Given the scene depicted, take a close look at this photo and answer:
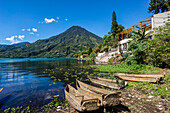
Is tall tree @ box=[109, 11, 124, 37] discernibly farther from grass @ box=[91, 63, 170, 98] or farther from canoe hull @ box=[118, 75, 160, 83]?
canoe hull @ box=[118, 75, 160, 83]

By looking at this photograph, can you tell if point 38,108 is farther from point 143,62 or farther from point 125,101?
point 143,62

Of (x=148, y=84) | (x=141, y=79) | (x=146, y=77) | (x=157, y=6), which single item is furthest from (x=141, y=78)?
(x=157, y=6)

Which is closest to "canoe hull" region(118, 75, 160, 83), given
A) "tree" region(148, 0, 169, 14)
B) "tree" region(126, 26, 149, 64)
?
"tree" region(126, 26, 149, 64)

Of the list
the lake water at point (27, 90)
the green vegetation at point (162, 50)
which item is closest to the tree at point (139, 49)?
the green vegetation at point (162, 50)

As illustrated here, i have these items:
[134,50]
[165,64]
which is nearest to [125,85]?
[165,64]

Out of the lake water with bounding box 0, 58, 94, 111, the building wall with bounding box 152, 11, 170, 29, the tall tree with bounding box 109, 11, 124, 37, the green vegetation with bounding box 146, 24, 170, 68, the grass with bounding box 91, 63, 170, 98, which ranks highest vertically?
the tall tree with bounding box 109, 11, 124, 37

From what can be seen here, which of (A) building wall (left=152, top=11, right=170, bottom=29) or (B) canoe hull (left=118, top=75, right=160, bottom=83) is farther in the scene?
(A) building wall (left=152, top=11, right=170, bottom=29)

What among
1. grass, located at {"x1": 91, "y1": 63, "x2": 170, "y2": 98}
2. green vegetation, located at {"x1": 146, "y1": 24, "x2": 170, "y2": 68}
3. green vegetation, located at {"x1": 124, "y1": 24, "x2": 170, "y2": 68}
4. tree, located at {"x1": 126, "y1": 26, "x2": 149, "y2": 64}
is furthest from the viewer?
tree, located at {"x1": 126, "y1": 26, "x2": 149, "y2": 64}

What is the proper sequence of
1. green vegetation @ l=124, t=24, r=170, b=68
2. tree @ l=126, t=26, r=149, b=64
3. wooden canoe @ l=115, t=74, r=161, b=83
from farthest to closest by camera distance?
tree @ l=126, t=26, r=149, b=64
green vegetation @ l=124, t=24, r=170, b=68
wooden canoe @ l=115, t=74, r=161, b=83

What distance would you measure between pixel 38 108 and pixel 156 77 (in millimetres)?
11450

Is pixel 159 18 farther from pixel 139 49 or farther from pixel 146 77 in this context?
pixel 146 77

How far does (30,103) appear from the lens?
7633 mm

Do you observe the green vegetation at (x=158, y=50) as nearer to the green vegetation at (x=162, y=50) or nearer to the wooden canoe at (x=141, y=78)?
the green vegetation at (x=162, y=50)

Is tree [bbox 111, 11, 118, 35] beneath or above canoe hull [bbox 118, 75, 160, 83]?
above
